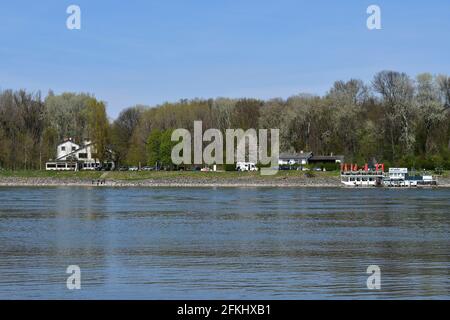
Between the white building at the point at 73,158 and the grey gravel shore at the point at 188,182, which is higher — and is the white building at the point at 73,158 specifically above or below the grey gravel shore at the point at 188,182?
above

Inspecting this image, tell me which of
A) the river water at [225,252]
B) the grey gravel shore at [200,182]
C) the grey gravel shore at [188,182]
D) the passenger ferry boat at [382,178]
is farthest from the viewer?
the grey gravel shore at [188,182]

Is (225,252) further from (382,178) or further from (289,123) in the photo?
(289,123)

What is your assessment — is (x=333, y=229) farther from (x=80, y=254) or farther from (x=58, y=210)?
(x=58, y=210)

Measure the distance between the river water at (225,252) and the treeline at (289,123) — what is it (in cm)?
5196

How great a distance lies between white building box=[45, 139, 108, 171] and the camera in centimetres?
11750

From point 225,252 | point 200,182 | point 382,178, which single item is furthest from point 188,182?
point 225,252

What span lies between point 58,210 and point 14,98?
71.4 m

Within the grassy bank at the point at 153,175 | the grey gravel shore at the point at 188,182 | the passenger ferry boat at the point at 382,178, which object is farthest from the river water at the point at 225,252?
the grassy bank at the point at 153,175

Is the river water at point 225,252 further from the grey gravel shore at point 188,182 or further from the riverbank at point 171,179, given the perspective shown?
the riverbank at point 171,179

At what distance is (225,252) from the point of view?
28953 mm

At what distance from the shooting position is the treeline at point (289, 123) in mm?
102312

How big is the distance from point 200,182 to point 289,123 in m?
19.7

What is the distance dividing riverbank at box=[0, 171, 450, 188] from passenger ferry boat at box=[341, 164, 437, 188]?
1.38 meters

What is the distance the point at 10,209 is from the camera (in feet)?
175
